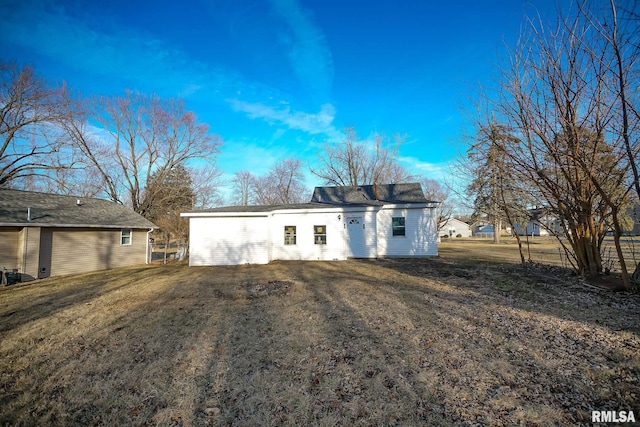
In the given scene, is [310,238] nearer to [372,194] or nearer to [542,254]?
[372,194]

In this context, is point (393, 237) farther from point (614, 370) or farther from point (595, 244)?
point (614, 370)

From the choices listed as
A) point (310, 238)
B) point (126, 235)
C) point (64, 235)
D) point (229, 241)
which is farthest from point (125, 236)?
point (310, 238)

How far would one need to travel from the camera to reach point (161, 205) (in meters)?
25.4

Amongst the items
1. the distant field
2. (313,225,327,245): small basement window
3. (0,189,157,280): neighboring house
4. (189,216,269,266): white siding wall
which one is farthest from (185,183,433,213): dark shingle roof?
(0,189,157,280): neighboring house

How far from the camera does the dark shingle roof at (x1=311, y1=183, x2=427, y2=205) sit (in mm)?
17945

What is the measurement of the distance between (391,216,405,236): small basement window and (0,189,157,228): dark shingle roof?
567 inches

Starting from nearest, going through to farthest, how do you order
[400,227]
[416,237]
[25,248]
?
[25,248], [416,237], [400,227]

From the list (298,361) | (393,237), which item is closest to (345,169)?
(393,237)

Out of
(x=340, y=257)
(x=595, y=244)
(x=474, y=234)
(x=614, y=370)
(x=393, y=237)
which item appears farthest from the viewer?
(x=474, y=234)

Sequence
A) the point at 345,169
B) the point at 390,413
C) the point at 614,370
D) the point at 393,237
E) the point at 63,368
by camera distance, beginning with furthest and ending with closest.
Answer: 1. the point at 345,169
2. the point at 393,237
3. the point at 63,368
4. the point at 614,370
5. the point at 390,413

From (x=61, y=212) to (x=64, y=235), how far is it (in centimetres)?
148

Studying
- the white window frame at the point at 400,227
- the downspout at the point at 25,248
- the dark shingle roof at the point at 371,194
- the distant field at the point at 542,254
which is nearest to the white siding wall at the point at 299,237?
the white window frame at the point at 400,227

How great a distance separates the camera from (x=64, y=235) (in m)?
12.9

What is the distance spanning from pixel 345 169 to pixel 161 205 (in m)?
18.7
